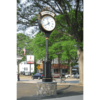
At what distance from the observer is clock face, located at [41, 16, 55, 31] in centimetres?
1125

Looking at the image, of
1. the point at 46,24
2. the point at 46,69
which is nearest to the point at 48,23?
the point at 46,24

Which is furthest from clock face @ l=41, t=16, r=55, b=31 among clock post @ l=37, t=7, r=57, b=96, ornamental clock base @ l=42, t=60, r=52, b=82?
ornamental clock base @ l=42, t=60, r=52, b=82

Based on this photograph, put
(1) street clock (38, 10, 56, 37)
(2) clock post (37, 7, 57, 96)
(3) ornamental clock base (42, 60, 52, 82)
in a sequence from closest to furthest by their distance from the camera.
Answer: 1. (2) clock post (37, 7, 57, 96)
2. (3) ornamental clock base (42, 60, 52, 82)
3. (1) street clock (38, 10, 56, 37)

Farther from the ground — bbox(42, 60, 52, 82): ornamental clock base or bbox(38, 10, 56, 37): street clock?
bbox(38, 10, 56, 37): street clock

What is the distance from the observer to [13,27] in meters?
2.61

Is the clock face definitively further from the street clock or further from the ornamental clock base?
the ornamental clock base

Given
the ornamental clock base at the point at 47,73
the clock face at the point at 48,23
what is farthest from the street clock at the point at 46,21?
the ornamental clock base at the point at 47,73

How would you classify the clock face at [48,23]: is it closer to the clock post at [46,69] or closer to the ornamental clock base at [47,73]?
the clock post at [46,69]

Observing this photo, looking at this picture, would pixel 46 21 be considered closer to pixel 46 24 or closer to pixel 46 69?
pixel 46 24

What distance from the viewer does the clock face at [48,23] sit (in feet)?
36.9

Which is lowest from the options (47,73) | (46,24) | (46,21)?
(47,73)

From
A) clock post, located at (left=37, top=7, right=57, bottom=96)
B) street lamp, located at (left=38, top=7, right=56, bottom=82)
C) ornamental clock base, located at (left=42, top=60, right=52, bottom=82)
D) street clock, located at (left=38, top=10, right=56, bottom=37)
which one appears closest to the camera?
clock post, located at (left=37, top=7, right=57, bottom=96)

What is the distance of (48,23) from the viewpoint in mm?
11430

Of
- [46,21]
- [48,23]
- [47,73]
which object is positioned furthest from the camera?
[48,23]
